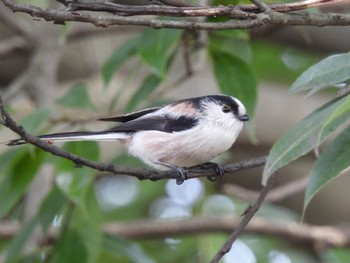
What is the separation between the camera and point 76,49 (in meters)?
5.32

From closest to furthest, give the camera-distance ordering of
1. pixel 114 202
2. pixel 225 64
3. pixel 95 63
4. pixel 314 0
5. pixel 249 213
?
pixel 314 0
pixel 249 213
pixel 225 64
pixel 95 63
pixel 114 202

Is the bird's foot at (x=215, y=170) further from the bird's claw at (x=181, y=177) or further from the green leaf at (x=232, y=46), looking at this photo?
the green leaf at (x=232, y=46)

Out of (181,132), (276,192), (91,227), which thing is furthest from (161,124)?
(276,192)

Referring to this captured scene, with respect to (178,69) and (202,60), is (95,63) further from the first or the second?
(202,60)

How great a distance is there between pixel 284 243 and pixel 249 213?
8.07 feet

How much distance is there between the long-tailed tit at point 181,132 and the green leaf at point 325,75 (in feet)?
2.31

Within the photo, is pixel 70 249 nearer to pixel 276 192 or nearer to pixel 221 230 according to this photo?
pixel 221 230

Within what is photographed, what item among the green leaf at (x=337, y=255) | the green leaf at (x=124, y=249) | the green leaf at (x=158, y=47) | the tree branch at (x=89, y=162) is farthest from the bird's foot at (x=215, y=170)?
the green leaf at (x=337, y=255)

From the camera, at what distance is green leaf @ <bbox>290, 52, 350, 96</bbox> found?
2166 mm

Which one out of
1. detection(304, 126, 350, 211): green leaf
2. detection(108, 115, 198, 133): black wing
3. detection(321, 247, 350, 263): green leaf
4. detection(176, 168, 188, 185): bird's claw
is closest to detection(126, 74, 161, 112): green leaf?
detection(108, 115, 198, 133): black wing

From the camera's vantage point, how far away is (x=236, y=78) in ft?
11.4

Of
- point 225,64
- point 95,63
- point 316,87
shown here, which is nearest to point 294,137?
point 316,87

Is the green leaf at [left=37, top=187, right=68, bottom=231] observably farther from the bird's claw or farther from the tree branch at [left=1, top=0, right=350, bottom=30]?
the tree branch at [left=1, top=0, right=350, bottom=30]

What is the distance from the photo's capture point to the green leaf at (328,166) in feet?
6.81
